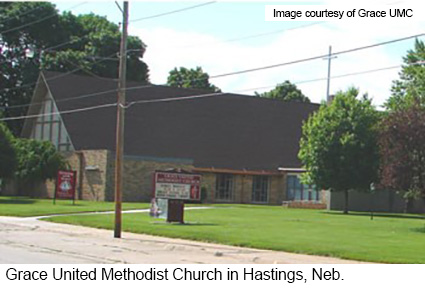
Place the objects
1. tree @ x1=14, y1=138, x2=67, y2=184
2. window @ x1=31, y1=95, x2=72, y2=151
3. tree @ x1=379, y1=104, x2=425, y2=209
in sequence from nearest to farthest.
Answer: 1. tree @ x1=379, y1=104, x2=425, y2=209
2. tree @ x1=14, y1=138, x2=67, y2=184
3. window @ x1=31, y1=95, x2=72, y2=151

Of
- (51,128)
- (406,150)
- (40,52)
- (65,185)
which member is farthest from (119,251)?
(40,52)

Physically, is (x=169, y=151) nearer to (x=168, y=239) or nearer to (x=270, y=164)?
(x=270, y=164)

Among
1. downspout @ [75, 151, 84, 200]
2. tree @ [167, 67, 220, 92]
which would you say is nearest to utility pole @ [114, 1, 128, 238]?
downspout @ [75, 151, 84, 200]

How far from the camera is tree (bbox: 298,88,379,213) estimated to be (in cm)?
4309

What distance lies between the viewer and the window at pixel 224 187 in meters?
54.4

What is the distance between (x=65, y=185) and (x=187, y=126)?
570 inches

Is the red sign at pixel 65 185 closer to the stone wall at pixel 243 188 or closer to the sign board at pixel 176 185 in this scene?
the stone wall at pixel 243 188

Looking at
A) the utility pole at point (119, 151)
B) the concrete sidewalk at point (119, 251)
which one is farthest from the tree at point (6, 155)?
the utility pole at point (119, 151)

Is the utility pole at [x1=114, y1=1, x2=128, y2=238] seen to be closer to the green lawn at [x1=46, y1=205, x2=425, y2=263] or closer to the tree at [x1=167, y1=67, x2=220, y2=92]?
the green lawn at [x1=46, y1=205, x2=425, y2=263]

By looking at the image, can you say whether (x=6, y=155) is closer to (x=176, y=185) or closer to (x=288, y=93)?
(x=176, y=185)

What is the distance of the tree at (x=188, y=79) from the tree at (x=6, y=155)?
4584cm

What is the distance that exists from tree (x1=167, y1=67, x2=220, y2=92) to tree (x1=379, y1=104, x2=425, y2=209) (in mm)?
62742

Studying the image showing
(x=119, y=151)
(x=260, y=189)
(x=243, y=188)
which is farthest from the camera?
(x=260, y=189)

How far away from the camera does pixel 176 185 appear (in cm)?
3094
